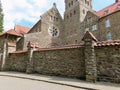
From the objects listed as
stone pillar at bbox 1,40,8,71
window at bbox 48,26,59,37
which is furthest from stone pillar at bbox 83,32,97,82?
window at bbox 48,26,59,37

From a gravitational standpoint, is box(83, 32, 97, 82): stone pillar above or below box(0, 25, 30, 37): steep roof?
below

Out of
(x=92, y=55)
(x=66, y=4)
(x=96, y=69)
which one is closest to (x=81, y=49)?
(x=92, y=55)

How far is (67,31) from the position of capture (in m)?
31.1

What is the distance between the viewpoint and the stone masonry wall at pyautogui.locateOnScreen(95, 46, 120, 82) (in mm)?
8166

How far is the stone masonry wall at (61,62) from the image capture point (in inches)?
391

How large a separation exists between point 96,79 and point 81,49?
2.49 meters

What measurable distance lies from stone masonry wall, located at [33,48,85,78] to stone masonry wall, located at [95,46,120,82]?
4.44 ft

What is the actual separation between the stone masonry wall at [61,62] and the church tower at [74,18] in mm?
16456

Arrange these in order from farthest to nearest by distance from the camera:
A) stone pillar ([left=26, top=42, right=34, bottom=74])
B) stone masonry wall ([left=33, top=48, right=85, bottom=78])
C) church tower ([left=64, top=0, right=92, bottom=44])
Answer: church tower ([left=64, top=0, right=92, bottom=44])
stone pillar ([left=26, top=42, right=34, bottom=74])
stone masonry wall ([left=33, top=48, right=85, bottom=78])

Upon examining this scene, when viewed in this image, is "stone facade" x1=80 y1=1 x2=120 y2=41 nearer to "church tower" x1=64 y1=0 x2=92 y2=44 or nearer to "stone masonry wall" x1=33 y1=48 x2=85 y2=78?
"church tower" x1=64 y1=0 x2=92 y2=44

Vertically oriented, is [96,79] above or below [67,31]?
below

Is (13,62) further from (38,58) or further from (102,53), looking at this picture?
(102,53)

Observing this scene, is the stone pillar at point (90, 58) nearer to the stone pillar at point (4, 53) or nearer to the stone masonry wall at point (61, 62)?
the stone masonry wall at point (61, 62)

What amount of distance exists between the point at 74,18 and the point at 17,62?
19.8 meters
